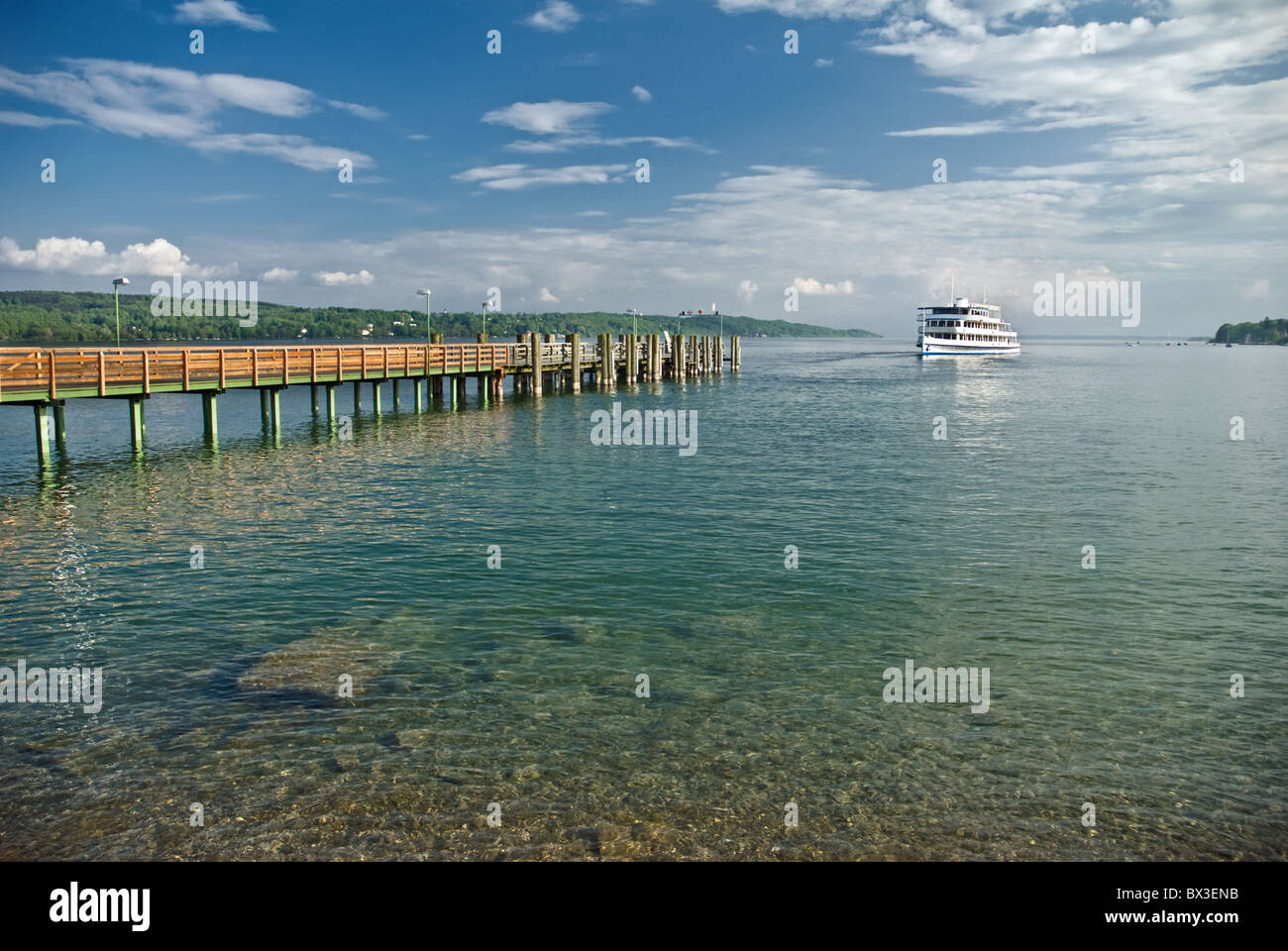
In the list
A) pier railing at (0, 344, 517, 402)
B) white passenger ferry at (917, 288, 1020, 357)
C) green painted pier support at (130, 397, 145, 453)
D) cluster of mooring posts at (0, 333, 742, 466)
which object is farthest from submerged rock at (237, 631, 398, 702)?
white passenger ferry at (917, 288, 1020, 357)

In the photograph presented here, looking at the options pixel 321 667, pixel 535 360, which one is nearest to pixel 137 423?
pixel 321 667

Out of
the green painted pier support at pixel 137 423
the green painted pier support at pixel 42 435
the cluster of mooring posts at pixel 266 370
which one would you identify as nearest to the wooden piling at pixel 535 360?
the cluster of mooring posts at pixel 266 370

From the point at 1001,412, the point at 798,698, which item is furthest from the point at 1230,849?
the point at 1001,412

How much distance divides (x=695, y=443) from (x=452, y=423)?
1341cm

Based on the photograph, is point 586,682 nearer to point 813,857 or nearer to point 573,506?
point 813,857

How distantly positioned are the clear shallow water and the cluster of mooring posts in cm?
356

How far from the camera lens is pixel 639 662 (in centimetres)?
1265

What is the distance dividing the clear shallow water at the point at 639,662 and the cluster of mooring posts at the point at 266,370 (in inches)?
140

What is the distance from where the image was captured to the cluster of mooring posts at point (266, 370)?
2922cm

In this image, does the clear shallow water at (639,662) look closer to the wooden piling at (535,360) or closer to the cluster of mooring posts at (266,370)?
the cluster of mooring posts at (266,370)

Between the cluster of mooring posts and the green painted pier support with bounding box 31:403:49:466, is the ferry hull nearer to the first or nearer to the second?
the cluster of mooring posts

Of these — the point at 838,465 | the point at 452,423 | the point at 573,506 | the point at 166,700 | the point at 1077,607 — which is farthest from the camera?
the point at 452,423
